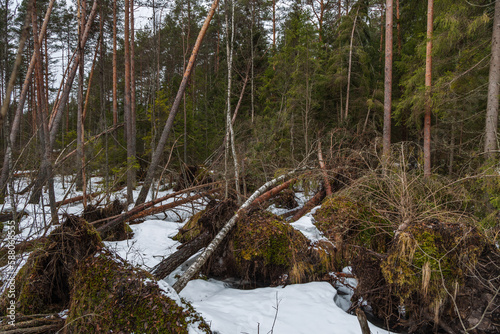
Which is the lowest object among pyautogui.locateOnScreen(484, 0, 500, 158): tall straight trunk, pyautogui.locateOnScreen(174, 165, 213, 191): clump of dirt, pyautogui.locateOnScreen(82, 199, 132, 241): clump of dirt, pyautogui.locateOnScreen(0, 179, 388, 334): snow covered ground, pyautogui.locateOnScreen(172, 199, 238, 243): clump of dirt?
pyautogui.locateOnScreen(0, 179, 388, 334): snow covered ground

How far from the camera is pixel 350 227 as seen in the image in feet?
15.8

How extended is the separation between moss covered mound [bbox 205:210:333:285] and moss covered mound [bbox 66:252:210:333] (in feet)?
6.14

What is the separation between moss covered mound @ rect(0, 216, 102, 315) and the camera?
11.0 feet

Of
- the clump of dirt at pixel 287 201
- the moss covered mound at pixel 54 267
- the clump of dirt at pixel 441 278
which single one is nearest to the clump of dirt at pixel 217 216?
the moss covered mound at pixel 54 267

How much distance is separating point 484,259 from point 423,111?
23.1 feet

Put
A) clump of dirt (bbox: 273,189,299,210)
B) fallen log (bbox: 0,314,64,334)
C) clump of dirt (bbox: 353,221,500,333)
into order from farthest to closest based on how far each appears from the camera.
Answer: clump of dirt (bbox: 273,189,299,210) → clump of dirt (bbox: 353,221,500,333) → fallen log (bbox: 0,314,64,334)

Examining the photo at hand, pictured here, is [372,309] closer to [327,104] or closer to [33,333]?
[33,333]

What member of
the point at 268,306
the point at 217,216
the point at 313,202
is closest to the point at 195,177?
the point at 313,202

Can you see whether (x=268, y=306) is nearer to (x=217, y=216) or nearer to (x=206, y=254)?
(x=206, y=254)

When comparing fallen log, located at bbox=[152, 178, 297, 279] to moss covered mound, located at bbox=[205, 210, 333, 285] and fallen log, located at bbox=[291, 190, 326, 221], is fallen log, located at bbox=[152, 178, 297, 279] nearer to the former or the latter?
moss covered mound, located at bbox=[205, 210, 333, 285]

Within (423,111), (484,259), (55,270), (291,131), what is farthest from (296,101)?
(55,270)

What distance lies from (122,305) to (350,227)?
3.73 m

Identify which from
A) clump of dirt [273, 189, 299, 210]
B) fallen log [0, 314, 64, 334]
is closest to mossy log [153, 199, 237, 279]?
fallen log [0, 314, 64, 334]

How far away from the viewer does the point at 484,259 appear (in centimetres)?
351
